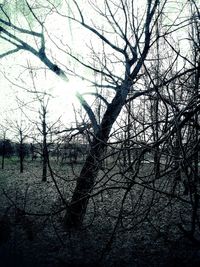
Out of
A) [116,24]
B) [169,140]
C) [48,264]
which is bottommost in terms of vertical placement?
[48,264]

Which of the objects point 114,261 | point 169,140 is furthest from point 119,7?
point 114,261

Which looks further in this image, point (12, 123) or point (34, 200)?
point (12, 123)

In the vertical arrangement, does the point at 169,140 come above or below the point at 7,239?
above

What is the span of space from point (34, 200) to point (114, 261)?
7.40 metres

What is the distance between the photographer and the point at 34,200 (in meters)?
12.3

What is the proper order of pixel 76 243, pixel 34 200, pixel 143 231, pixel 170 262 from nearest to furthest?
1. pixel 170 262
2. pixel 76 243
3. pixel 143 231
4. pixel 34 200

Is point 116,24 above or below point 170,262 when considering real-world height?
above

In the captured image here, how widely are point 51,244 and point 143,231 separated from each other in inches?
103

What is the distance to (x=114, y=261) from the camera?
18.9ft

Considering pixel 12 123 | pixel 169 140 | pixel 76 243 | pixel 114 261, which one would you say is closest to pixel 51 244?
pixel 76 243

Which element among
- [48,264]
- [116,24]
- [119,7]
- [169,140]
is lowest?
[48,264]

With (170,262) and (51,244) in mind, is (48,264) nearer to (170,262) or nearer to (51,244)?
(51,244)

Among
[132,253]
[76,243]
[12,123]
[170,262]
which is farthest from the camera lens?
[12,123]

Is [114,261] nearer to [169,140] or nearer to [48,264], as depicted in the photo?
[48,264]
